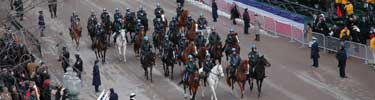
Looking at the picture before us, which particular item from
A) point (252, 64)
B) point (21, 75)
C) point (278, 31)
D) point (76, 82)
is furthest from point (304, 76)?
point (76, 82)

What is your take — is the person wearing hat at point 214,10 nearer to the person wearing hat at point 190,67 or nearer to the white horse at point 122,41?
the white horse at point 122,41

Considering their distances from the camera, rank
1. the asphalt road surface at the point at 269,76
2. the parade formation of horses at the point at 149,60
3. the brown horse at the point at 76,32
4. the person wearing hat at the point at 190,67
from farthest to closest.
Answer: the brown horse at the point at 76,32 < the parade formation of horses at the point at 149,60 < the asphalt road surface at the point at 269,76 < the person wearing hat at the point at 190,67

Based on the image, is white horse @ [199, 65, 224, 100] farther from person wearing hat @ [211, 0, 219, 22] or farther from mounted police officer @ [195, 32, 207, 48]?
person wearing hat @ [211, 0, 219, 22]

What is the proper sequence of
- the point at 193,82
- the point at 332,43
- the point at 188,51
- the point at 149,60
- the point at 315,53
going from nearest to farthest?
the point at 193,82
the point at 149,60
the point at 188,51
the point at 315,53
the point at 332,43

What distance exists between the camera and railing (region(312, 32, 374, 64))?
2878cm

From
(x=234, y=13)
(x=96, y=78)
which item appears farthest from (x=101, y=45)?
(x=234, y=13)

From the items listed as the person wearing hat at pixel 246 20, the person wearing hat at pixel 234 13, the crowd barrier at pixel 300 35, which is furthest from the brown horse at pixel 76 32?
the crowd barrier at pixel 300 35

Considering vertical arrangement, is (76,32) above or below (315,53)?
above

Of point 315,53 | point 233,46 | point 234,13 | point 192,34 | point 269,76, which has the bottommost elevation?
point 269,76

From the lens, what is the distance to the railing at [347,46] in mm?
28777

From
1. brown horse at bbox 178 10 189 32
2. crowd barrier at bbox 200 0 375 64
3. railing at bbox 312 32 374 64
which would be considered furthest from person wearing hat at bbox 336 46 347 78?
brown horse at bbox 178 10 189 32

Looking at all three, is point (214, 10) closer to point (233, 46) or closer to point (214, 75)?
point (233, 46)

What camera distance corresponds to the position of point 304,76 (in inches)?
1097

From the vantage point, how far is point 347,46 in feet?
96.8
